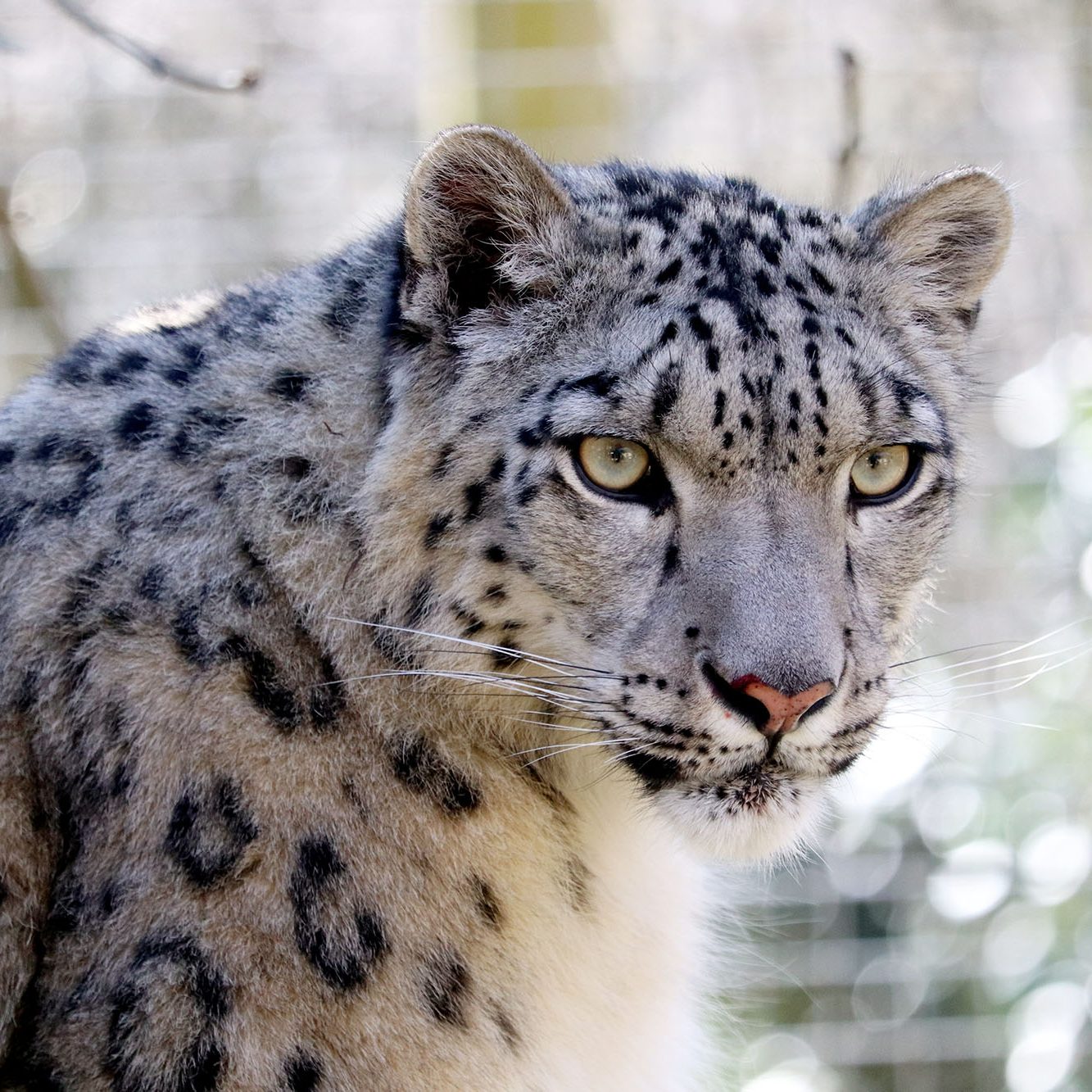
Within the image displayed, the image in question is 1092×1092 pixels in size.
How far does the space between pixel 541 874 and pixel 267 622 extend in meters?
0.76

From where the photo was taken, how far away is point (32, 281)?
5.61 m

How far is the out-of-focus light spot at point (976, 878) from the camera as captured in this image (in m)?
6.75

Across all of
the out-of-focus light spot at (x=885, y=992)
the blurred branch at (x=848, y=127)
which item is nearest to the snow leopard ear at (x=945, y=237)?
the blurred branch at (x=848, y=127)

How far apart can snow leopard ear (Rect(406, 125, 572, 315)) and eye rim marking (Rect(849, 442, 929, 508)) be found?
72cm

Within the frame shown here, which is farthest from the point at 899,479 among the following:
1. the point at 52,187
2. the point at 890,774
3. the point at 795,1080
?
the point at 52,187

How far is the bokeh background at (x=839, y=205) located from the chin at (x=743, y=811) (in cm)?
154

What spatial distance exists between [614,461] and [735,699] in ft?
1.65

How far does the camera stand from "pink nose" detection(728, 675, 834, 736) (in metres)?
2.71

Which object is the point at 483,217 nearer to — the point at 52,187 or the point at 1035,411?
the point at 1035,411

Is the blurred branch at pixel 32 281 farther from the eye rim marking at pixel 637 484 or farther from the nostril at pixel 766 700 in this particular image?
the nostril at pixel 766 700

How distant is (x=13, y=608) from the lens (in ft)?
10.2

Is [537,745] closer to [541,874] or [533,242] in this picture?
[541,874]

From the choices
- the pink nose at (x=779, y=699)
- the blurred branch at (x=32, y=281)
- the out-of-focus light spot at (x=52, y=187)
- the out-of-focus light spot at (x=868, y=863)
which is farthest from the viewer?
the out-of-focus light spot at (x=52, y=187)

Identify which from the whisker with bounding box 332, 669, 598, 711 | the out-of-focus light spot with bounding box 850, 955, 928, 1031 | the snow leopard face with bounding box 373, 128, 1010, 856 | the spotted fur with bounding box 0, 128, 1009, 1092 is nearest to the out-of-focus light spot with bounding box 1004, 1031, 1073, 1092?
the out-of-focus light spot with bounding box 850, 955, 928, 1031
